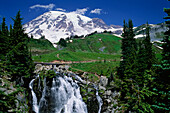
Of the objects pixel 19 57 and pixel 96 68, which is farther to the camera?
pixel 96 68

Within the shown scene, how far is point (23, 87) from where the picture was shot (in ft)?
99.5

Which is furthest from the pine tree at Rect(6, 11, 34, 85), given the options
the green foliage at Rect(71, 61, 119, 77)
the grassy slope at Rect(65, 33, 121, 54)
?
the grassy slope at Rect(65, 33, 121, 54)

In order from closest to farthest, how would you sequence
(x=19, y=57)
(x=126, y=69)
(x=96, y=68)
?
(x=19, y=57)
(x=126, y=69)
(x=96, y=68)

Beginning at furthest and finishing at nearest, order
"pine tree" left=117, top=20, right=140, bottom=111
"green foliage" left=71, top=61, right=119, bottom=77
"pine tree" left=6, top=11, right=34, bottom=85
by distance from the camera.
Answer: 1. "green foliage" left=71, top=61, right=119, bottom=77
2. "pine tree" left=117, top=20, right=140, bottom=111
3. "pine tree" left=6, top=11, right=34, bottom=85

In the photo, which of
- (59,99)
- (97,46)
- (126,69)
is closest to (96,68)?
(126,69)

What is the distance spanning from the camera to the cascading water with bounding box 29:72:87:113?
28459 millimetres

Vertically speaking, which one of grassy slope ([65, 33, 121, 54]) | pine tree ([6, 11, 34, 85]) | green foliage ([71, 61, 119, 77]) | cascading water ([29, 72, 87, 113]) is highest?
grassy slope ([65, 33, 121, 54])

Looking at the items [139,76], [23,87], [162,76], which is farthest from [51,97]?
[162,76]

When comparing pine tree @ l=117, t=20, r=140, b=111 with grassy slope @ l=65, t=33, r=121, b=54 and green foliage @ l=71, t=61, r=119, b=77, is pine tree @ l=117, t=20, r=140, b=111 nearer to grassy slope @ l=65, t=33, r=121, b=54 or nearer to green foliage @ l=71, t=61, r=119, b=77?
green foliage @ l=71, t=61, r=119, b=77

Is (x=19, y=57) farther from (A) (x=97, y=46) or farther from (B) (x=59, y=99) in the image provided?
(A) (x=97, y=46)

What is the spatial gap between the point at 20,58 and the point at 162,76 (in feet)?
93.7

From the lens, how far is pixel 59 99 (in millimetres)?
28656

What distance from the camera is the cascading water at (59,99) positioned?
28459 millimetres

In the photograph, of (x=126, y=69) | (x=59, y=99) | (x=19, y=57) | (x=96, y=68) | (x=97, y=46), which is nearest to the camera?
(x=59, y=99)
